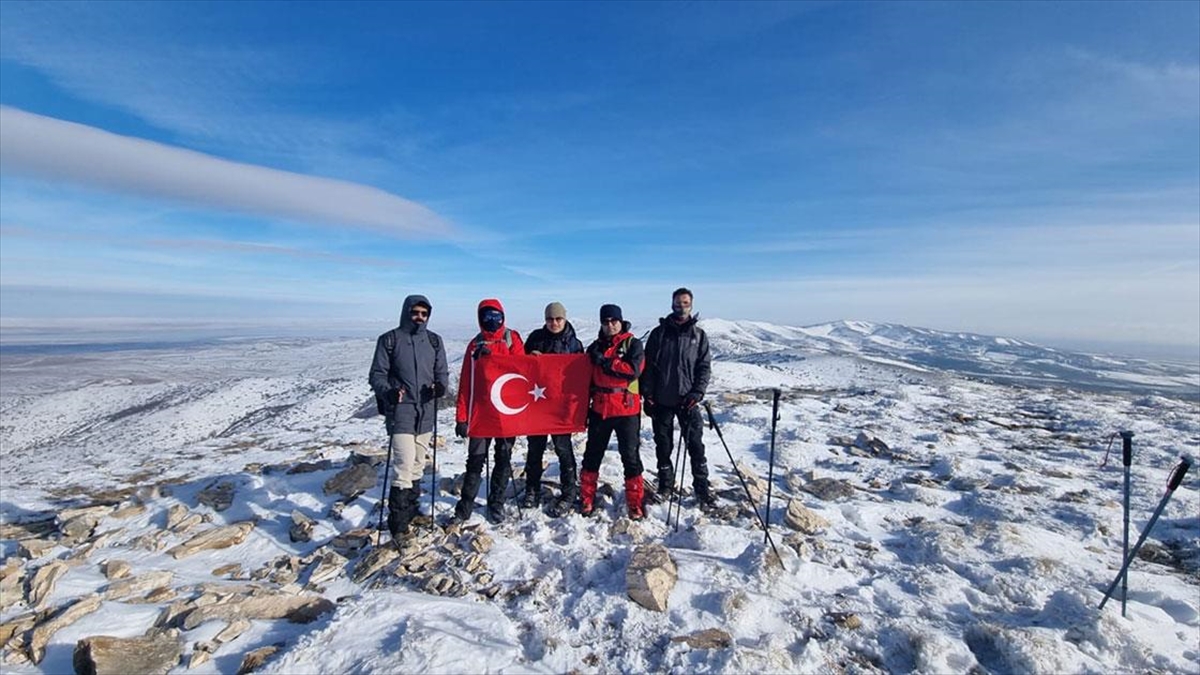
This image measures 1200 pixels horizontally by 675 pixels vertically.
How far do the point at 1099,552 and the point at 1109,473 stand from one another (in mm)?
5718

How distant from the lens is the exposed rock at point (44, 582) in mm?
6332

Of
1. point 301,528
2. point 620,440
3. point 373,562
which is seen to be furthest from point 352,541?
point 620,440

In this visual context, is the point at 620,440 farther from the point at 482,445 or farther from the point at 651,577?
the point at 651,577

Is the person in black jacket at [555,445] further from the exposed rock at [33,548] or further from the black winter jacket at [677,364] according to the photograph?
the exposed rock at [33,548]

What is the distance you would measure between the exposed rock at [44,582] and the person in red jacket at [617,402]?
6821mm

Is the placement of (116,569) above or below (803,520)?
below

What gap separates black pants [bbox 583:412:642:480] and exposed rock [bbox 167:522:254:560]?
5677 millimetres

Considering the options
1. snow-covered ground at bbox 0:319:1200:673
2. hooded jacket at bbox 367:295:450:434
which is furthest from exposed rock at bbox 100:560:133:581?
hooded jacket at bbox 367:295:450:434

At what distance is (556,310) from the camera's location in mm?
8039

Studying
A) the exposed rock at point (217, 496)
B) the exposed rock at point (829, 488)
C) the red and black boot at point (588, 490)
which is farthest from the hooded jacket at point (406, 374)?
the exposed rock at point (829, 488)

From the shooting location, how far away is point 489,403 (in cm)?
791

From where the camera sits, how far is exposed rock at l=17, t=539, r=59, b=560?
320 inches

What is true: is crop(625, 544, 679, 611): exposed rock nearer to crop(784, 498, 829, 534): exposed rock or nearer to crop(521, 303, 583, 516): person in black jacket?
crop(521, 303, 583, 516): person in black jacket

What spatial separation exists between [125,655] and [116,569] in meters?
3.24
